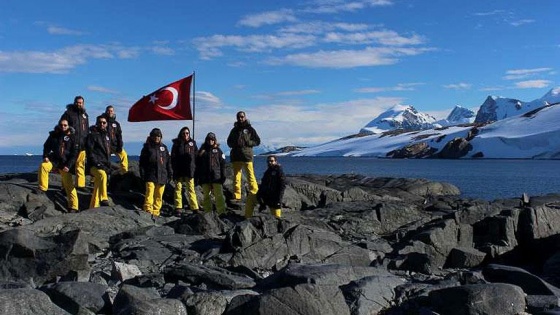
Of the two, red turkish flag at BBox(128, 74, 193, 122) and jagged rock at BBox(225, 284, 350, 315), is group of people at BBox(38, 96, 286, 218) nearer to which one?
red turkish flag at BBox(128, 74, 193, 122)

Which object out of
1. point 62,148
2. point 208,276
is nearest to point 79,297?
point 208,276

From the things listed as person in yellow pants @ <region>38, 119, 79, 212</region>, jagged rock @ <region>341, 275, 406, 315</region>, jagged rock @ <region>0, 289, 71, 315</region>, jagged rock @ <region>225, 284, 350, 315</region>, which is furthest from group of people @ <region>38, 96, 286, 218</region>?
jagged rock @ <region>0, 289, 71, 315</region>

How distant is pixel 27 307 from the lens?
8.20 metres

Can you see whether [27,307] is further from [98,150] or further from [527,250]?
[527,250]

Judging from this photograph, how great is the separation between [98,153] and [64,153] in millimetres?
1004

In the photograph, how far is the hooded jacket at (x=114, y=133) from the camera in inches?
773

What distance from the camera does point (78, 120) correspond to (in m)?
18.9

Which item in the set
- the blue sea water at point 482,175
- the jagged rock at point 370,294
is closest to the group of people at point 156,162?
the jagged rock at point 370,294

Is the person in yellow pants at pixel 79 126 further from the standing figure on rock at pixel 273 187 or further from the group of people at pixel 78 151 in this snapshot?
the standing figure on rock at pixel 273 187

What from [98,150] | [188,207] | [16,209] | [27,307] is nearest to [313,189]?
[188,207]

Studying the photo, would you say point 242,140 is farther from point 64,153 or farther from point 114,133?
point 64,153

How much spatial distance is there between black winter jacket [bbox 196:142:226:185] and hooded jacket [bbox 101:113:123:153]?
2912 millimetres

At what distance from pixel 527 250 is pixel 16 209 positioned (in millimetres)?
15551

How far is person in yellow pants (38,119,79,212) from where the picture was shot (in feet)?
58.6
